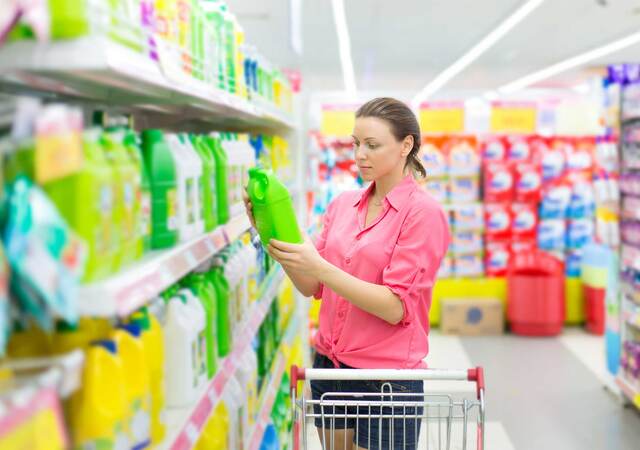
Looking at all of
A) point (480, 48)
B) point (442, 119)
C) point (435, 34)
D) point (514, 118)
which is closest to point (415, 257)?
point (480, 48)

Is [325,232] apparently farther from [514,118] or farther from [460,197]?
[514,118]

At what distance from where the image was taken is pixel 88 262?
52.7 inches

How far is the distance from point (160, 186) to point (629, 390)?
4.36 meters

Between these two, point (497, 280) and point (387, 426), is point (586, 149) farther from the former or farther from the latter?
point (387, 426)

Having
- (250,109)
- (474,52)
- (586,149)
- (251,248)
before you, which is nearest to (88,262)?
(250,109)

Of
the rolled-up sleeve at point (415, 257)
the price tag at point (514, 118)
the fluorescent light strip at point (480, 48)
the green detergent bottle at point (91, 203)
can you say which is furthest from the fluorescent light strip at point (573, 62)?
the green detergent bottle at point (91, 203)

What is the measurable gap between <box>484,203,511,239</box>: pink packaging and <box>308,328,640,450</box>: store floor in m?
1.14

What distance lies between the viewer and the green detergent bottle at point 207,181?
2.31 m

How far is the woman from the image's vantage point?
8.09ft

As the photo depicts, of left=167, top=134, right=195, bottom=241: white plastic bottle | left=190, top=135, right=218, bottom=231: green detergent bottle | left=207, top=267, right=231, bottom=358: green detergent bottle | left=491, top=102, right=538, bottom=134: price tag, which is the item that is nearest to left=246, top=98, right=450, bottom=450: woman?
left=190, top=135, right=218, bottom=231: green detergent bottle

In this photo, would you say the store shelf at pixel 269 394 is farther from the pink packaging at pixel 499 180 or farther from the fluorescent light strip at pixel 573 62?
the fluorescent light strip at pixel 573 62

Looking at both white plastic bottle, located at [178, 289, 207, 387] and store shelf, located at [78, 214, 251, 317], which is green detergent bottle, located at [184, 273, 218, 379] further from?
store shelf, located at [78, 214, 251, 317]

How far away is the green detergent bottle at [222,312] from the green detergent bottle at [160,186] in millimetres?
611

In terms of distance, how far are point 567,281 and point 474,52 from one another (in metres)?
6.22
